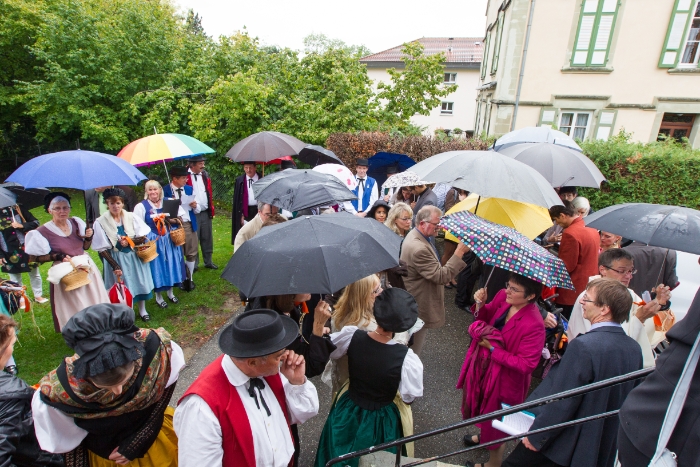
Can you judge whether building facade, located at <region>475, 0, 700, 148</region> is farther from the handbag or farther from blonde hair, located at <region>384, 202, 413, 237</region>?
the handbag

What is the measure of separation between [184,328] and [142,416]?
3.34m

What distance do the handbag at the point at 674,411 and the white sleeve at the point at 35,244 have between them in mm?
5237

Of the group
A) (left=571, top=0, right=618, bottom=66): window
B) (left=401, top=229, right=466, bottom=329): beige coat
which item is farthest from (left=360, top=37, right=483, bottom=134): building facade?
(left=401, top=229, right=466, bottom=329): beige coat

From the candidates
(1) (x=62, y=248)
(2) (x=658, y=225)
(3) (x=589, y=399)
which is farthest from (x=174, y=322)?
(2) (x=658, y=225)

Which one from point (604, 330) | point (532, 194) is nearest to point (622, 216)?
point (532, 194)

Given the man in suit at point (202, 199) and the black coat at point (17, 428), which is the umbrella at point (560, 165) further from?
the black coat at point (17, 428)

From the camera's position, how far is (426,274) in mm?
3643

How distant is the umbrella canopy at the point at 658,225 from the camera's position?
9.20 feet

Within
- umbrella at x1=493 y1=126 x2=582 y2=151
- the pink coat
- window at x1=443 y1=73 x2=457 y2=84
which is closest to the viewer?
the pink coat

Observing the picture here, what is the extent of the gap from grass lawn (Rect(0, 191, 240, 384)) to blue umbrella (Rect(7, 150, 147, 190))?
1.86 metres

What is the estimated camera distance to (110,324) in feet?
5.95

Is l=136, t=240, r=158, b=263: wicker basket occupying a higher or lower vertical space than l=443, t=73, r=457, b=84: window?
lower

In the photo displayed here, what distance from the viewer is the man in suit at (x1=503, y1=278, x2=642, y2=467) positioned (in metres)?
2.15

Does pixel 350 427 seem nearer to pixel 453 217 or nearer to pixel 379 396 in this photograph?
pixel 379 396
